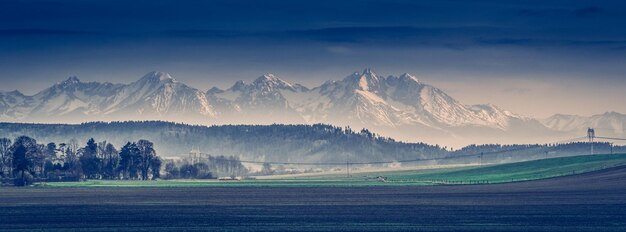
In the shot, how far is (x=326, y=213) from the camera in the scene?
13812 cm

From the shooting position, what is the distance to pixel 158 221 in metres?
125

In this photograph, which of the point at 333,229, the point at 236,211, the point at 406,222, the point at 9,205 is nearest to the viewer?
the point at 333,229

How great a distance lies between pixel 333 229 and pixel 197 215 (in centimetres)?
2672

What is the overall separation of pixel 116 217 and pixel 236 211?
53.5ft

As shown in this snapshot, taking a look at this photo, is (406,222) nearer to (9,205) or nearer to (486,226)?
(486,226)

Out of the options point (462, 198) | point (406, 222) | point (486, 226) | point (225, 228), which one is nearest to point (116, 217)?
point (225, 228)

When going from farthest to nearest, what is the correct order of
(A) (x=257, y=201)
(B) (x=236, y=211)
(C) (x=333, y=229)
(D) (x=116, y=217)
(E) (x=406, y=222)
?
1. (A) (x=257, y=201)
2. (B) (x=236, y=211)
3. (D) (x=116, y=217)
4. (E) (x=406, y=222)
5. (C) (x=333, y=229)

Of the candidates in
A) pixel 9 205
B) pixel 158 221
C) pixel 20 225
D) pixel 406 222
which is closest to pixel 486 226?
pixel 406 222

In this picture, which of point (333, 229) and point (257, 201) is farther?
point (257, 201)

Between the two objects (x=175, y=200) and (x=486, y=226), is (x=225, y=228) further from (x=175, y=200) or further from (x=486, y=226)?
(x=175, y=200)

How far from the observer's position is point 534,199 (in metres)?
169

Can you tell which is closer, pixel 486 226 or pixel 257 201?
pixel 486 226

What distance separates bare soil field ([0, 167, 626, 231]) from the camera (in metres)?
Result: 116

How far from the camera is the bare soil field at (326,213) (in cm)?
11604
